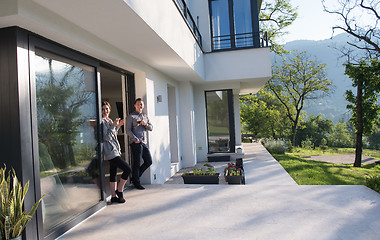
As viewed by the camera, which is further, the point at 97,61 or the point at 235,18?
the point at 235,18

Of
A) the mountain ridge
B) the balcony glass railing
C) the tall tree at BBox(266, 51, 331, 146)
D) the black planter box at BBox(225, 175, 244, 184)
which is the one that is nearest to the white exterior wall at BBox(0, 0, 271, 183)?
the balcony glass railing

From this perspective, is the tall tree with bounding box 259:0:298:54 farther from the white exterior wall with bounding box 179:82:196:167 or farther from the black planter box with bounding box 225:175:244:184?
the black planter box with bounding box 225:175:244:184

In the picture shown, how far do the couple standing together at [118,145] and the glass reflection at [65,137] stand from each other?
226 mm

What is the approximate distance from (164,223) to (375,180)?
3.60m

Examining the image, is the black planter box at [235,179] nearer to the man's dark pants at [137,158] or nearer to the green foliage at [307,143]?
the man's dark pants at [137,158]

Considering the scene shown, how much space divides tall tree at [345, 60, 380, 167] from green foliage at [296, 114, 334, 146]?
757 inches

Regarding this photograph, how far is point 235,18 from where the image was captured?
9406mm

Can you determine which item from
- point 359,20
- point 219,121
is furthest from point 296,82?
point 219,121

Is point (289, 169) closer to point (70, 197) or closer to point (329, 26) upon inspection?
point (70, 197)

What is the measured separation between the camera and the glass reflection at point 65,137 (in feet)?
9.37

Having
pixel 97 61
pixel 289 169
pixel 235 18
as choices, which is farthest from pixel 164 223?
pixel 235 18

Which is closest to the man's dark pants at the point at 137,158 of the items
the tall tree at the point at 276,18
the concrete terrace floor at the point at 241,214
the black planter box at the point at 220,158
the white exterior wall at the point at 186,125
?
the concrete terrace floor at the point at 241,214

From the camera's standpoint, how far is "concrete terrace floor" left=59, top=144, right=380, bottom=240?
287 centimetres

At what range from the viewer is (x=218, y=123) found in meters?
9.95
